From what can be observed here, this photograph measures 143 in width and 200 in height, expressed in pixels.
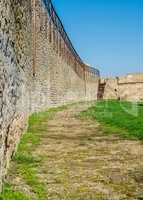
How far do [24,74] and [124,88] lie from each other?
4450 cm

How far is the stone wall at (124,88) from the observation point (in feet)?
172

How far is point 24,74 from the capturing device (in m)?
8.92

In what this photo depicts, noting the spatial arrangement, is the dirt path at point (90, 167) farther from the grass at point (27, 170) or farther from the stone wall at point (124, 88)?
the stone wall at point (124, 88)

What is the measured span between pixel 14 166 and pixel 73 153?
1724mm

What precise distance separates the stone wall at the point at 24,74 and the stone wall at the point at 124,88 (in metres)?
2.34

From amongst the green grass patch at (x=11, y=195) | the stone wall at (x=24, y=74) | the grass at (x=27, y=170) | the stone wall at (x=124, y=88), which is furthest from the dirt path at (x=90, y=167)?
the stone wall at (x=124, y=88)

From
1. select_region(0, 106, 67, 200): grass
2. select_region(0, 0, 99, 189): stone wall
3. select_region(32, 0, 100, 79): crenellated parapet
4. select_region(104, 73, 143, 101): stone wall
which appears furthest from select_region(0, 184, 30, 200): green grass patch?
select_region(104, 73, 143, 101): stone wall

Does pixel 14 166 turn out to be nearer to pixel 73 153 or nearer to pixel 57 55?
pixel 73 153

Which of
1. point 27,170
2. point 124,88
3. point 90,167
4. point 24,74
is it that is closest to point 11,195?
point 27,170

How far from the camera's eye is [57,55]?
25.5m

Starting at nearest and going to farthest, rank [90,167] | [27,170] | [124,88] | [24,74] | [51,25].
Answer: [27,170]
[90,167]
[24,74]
[51,25]
[124,88]

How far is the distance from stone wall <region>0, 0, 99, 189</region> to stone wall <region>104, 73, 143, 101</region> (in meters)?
2.34

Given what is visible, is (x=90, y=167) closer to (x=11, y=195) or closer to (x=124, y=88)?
(x=11, y=195)

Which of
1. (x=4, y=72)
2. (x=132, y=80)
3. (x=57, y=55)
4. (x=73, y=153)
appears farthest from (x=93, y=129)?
(x=132, y=80)
